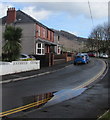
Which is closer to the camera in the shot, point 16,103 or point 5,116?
point 5,116

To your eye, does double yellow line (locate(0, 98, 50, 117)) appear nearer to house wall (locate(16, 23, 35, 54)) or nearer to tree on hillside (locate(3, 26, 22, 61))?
tree on hillside (locate(3, 26, 22, 61))

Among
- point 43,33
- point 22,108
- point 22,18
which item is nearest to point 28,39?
point 22,18

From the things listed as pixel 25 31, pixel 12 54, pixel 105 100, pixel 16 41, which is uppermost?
pixel 25 31

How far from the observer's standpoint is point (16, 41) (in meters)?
20.5

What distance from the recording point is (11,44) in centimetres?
2006

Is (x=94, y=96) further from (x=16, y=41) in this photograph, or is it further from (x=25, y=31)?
(x=25, y=31)

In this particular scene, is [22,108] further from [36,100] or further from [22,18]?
[22,18]

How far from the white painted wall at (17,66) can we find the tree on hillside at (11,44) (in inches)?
39.0

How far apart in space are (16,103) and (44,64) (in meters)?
19.5

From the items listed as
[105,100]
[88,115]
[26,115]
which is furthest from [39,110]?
[105,100]

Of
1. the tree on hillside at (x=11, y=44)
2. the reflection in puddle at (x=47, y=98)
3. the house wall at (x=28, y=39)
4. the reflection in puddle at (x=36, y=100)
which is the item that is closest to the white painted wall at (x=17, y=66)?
the tree on hillside at (x=11, y=44)

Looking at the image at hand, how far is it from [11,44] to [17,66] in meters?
2.34

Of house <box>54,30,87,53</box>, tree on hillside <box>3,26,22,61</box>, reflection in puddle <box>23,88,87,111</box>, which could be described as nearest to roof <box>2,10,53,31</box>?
tree on hillside <box>3,26,22,61</box>

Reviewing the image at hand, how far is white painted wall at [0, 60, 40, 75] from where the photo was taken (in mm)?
17267
